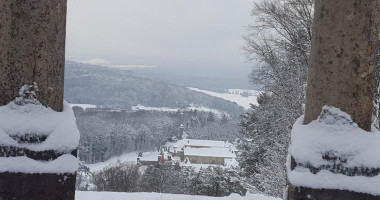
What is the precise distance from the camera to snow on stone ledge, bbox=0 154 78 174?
7.44ft

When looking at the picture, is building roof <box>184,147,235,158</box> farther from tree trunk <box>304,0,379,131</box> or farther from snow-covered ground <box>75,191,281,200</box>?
tree trunk <box>304,0,379,131</box>

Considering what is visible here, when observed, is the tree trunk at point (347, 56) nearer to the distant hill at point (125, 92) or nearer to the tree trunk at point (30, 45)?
the tree trunk at point (30, 45)

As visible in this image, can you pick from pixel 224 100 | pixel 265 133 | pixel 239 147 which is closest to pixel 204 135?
pixel 224 100

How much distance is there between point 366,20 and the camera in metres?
2.39

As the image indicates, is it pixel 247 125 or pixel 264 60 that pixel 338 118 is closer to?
pixel 264 60

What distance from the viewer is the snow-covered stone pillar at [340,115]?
231cm

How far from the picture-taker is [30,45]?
2.34 meters

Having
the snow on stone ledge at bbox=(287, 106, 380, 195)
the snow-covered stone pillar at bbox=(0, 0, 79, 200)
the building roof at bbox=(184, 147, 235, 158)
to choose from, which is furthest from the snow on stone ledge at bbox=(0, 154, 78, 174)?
the building roof at bbox=(184, 147, 235, 158)

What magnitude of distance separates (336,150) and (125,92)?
100621 millimetres

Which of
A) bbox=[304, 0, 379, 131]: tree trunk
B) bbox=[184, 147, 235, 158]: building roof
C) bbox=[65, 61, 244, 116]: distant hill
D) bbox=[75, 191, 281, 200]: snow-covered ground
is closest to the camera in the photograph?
bbox=[304, 0, 379, 131]: tree trunk

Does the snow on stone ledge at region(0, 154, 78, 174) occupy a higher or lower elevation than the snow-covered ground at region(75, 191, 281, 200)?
higher

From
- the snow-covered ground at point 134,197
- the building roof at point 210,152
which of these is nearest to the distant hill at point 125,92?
the building roof at point 210,152

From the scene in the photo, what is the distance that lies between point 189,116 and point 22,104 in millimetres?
90509

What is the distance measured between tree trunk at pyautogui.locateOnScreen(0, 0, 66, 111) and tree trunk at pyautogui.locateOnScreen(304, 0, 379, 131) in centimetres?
164
